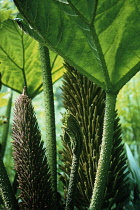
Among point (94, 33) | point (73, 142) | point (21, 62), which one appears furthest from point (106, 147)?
point (21, 62)

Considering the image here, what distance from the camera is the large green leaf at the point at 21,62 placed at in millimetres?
628

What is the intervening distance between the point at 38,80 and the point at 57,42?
0.27m

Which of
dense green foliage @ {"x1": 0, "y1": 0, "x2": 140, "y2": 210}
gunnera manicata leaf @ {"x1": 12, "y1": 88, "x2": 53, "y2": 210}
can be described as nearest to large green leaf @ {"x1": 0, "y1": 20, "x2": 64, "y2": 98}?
dense green foliage @ {"x1": 0, "y1": 0, "x2": 140, "y2": 210}

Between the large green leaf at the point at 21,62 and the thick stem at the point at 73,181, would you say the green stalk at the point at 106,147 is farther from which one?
the large green leaf at the point at 21,62

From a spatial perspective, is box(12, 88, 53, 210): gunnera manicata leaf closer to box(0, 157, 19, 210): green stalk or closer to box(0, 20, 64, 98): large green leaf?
box(0, 157, 19, 210): green stalk

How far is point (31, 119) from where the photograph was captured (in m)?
0.50

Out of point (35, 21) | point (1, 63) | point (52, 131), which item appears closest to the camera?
point (35, 21)

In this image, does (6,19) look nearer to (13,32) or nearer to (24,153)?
(13,32)

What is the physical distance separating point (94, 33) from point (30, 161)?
0.21 m

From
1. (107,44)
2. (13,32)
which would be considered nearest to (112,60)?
(107,44)

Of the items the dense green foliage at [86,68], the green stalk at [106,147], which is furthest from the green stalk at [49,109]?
the green stalk at [106,147]

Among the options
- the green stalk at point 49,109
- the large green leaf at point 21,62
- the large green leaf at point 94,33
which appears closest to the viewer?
the large green leaf at point 94,33

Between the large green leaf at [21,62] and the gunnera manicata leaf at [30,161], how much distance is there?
0.18 metres

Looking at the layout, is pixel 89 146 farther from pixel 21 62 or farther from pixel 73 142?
pixel 21 62
